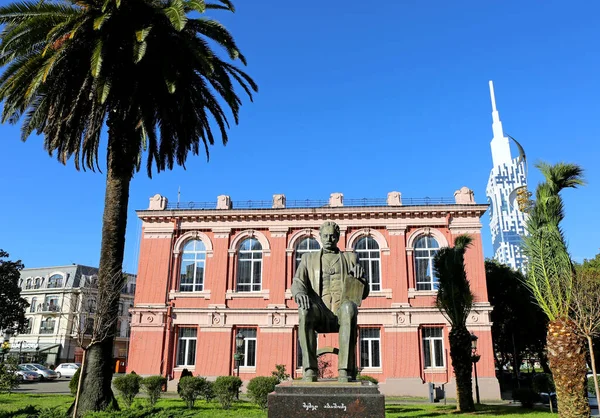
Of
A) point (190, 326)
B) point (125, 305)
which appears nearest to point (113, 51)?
point (190, 326)

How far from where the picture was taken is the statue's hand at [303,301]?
6.32 metres

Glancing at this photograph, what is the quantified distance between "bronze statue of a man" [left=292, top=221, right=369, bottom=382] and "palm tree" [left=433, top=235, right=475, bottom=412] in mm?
13632

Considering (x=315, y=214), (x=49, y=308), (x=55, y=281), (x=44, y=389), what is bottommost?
(x=44, y=389)

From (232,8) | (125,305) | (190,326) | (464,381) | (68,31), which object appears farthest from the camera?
(125,305)

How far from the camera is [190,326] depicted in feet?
90.8

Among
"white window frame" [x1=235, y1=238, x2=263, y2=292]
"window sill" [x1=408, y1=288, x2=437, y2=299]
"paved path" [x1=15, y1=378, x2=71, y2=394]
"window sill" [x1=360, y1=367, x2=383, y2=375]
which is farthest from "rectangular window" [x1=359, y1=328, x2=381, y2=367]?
"paved path" [x1=15, y1=378, x2=71, y2=394]

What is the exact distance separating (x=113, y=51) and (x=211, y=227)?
15.8m

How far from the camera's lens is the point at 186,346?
2762 centimetres

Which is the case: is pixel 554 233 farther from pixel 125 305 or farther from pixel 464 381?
pixel 125 305

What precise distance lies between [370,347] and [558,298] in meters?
15.6

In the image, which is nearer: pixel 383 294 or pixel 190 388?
pixel 190 388

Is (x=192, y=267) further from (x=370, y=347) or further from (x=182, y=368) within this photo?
(x=370, y=347)

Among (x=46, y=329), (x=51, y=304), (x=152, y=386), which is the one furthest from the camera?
(x=51, y=304)

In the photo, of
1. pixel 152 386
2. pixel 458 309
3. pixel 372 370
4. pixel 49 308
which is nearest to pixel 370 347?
pixel 372 370
